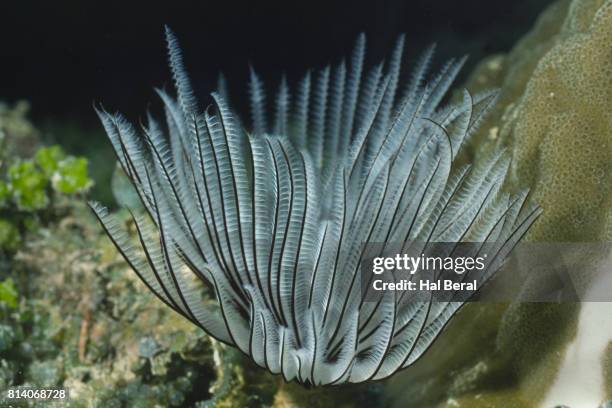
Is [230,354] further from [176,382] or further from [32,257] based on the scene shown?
[32,257]

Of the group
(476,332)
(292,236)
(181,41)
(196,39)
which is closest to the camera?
(292,236)

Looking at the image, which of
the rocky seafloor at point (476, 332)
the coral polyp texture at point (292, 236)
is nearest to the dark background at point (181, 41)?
the rocky seafloor at point (476, 332)

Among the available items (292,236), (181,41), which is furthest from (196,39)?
(292,236)

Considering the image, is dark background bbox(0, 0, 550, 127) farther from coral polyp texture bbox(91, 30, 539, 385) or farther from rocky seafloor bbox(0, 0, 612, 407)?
coral polyp texture bbox(91, 30, 539, 385)

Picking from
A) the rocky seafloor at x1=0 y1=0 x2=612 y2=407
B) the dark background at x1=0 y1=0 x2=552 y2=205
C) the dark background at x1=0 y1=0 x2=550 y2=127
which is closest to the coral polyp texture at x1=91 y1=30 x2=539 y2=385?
the rocky seafloor at x1=0 y1=0 x2=612 y2=407

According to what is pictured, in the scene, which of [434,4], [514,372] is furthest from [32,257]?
[434,4]

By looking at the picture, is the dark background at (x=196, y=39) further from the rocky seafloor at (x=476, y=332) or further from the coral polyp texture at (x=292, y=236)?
the coral polyp texture at (x=292, y=236)

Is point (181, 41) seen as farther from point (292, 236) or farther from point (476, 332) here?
point (476, 332)
